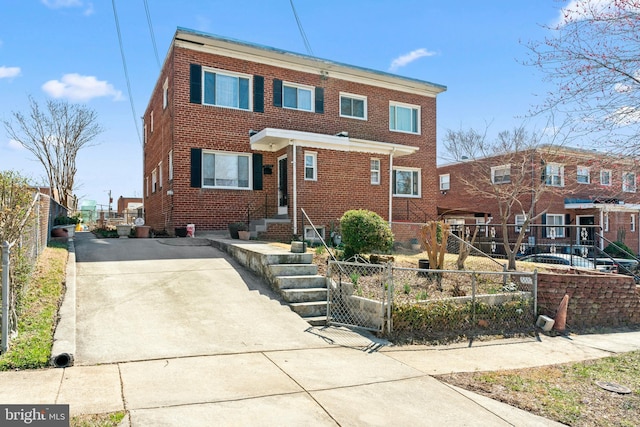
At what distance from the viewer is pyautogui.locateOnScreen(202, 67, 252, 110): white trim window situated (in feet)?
51.3

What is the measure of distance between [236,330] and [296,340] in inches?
37.2

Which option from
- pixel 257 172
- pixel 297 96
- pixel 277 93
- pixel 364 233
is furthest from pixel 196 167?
pixel 364 233

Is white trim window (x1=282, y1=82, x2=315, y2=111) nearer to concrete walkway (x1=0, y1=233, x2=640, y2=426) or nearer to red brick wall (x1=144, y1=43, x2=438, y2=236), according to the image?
red brick wall (x1=144, y1=43, x2=438, y2=236)

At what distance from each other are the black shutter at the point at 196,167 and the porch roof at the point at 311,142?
6.48 ft

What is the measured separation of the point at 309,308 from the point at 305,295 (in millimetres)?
398

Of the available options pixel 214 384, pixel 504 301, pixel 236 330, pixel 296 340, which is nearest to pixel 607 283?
pixel 504 301

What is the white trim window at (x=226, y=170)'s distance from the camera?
51.1 ft

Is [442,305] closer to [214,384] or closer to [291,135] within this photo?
[214,384]

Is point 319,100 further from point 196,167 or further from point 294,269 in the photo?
point 294,269

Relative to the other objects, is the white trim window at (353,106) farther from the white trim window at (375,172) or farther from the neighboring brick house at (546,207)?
the neighboring brick house at (546,207)

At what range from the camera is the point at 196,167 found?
49.8ft

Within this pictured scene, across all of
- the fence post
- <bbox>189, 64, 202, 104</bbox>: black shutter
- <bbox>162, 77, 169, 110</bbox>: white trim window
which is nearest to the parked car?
<bbox>189, 64, 202, 104</bbox>: black shutter

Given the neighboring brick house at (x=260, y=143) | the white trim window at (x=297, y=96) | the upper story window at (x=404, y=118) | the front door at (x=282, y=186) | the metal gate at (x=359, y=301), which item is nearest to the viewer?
Result: the metal gate at (x=359, y=301)

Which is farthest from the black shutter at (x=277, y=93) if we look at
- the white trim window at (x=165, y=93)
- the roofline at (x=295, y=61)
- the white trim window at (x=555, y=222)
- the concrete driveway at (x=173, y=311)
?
the white trim window at (x=555, y=222)
